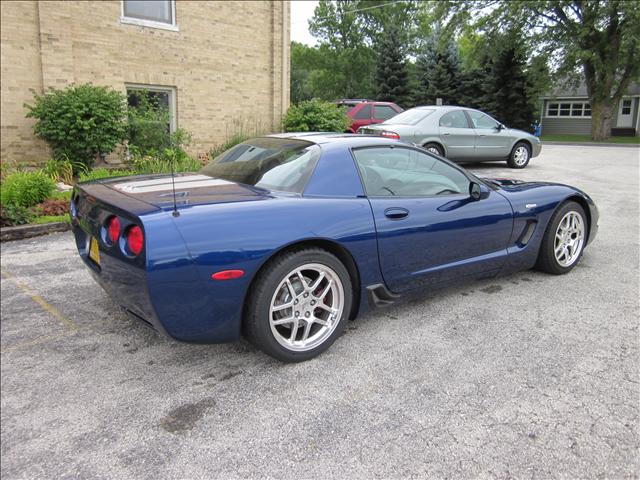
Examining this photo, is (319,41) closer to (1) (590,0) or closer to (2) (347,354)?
(1) (590,0)

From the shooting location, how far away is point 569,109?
38.5 m

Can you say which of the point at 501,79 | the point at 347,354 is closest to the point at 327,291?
the point at 347,354

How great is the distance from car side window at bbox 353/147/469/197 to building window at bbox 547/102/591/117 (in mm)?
38977

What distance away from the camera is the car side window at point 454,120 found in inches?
416

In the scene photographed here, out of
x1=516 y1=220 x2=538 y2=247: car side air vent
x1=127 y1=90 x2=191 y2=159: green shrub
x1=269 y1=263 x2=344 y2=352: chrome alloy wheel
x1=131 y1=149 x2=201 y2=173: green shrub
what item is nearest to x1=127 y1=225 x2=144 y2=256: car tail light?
x1=269 y1=263 x2=344 y2=352: chrome alloy wheel

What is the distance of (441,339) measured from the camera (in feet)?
11.2

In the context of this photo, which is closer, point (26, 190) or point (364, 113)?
point (26, 190)

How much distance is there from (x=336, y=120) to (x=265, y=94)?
7.92ft

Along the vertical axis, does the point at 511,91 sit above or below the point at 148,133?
above

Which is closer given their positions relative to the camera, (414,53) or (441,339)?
(441,339)

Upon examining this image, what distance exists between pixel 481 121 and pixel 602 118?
2053 cm

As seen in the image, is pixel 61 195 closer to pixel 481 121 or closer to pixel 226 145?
pixel 226 145

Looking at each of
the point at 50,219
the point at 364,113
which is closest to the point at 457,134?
the point at 364,113

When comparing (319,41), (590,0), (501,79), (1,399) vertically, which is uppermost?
(319,41)
